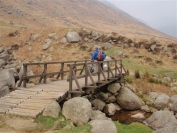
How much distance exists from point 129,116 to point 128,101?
180 cm

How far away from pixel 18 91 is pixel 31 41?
69.6 ft

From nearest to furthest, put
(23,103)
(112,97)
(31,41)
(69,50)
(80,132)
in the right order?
(80,132), (23,103), (112,97), (69,50), (31,41)

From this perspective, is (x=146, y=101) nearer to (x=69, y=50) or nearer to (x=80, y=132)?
(x=80, y=132)

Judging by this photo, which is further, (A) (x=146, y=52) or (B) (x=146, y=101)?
(A) (x=146, y=52)

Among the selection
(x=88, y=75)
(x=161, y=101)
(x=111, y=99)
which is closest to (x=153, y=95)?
(x=161, y=101)

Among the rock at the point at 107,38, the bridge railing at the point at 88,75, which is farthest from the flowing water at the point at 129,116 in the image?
the rock at the point at 107,38

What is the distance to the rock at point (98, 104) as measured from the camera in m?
17.0

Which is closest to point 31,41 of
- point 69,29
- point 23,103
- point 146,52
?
point 69,29

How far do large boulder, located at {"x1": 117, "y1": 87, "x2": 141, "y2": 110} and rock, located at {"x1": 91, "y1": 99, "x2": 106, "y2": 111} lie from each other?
169 cm

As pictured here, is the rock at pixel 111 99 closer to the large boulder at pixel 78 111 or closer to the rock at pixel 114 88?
the rock at pixel 114 88

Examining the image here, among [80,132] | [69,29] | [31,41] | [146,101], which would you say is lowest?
[146,101]

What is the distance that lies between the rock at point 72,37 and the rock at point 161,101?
16.1 meters

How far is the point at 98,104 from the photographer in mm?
17234

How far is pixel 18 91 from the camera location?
1231 cm
